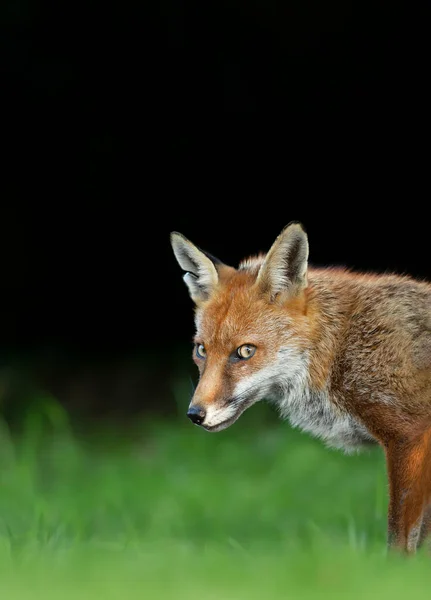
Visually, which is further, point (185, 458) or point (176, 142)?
point (176, 142)

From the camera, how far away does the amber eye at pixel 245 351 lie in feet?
14.2

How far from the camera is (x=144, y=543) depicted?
4.59 metres

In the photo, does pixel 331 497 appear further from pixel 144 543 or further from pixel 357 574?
pixel 357 574

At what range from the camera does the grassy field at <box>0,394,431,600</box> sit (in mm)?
3195

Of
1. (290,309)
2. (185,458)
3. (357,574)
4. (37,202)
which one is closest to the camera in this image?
(357,574)

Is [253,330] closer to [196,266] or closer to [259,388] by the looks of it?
[259,388]

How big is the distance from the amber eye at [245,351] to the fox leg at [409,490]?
0.73 metres

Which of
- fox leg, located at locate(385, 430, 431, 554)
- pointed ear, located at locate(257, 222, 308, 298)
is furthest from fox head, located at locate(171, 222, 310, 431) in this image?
fox leg, located at locate(385, 430, 431, 554)

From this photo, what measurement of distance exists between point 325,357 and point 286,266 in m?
0.45

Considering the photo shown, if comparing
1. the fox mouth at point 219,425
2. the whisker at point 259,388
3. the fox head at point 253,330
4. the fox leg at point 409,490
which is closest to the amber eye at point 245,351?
the fox head at point 253,330

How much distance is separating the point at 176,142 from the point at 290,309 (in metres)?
4.29

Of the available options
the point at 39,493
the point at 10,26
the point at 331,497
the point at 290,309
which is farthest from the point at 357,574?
the point at 10,26

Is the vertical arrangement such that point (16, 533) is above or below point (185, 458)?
above

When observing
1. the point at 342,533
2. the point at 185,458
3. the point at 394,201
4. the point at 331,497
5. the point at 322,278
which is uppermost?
the point at 322,278
